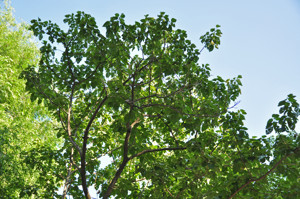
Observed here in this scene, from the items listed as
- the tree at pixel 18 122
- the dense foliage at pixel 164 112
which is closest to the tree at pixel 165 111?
the dense foliage at pixel 164 112

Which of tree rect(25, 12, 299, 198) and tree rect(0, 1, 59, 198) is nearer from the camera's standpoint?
tree rect(25, 12, 299, 198)

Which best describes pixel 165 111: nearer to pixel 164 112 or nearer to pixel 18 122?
pixel 164 112

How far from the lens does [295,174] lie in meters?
5.20

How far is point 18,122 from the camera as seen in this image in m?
12.7

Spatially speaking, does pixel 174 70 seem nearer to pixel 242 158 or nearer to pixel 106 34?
pixel 106 34

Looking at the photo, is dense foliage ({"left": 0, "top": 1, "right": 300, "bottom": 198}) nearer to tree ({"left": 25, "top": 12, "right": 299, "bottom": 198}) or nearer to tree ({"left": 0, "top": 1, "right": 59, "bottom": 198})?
tree ({"left": 25, "top": 12, "right": 299, "bottom": 198})

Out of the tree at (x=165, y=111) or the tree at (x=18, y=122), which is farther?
the tree at (x=18, y=122)

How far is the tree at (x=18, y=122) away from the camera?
8617mm

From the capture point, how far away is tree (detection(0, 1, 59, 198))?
8.62m

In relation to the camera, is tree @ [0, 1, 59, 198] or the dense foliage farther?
tree @ [0, 1, 59, 198]

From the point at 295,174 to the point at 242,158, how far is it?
900 mm

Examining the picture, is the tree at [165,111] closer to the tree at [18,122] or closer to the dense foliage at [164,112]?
the dense foliage at [164,112]

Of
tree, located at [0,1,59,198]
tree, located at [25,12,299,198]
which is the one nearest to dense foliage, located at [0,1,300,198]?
tree, located at [25,12,299,198]

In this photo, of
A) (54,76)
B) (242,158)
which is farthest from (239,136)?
(54,76)
